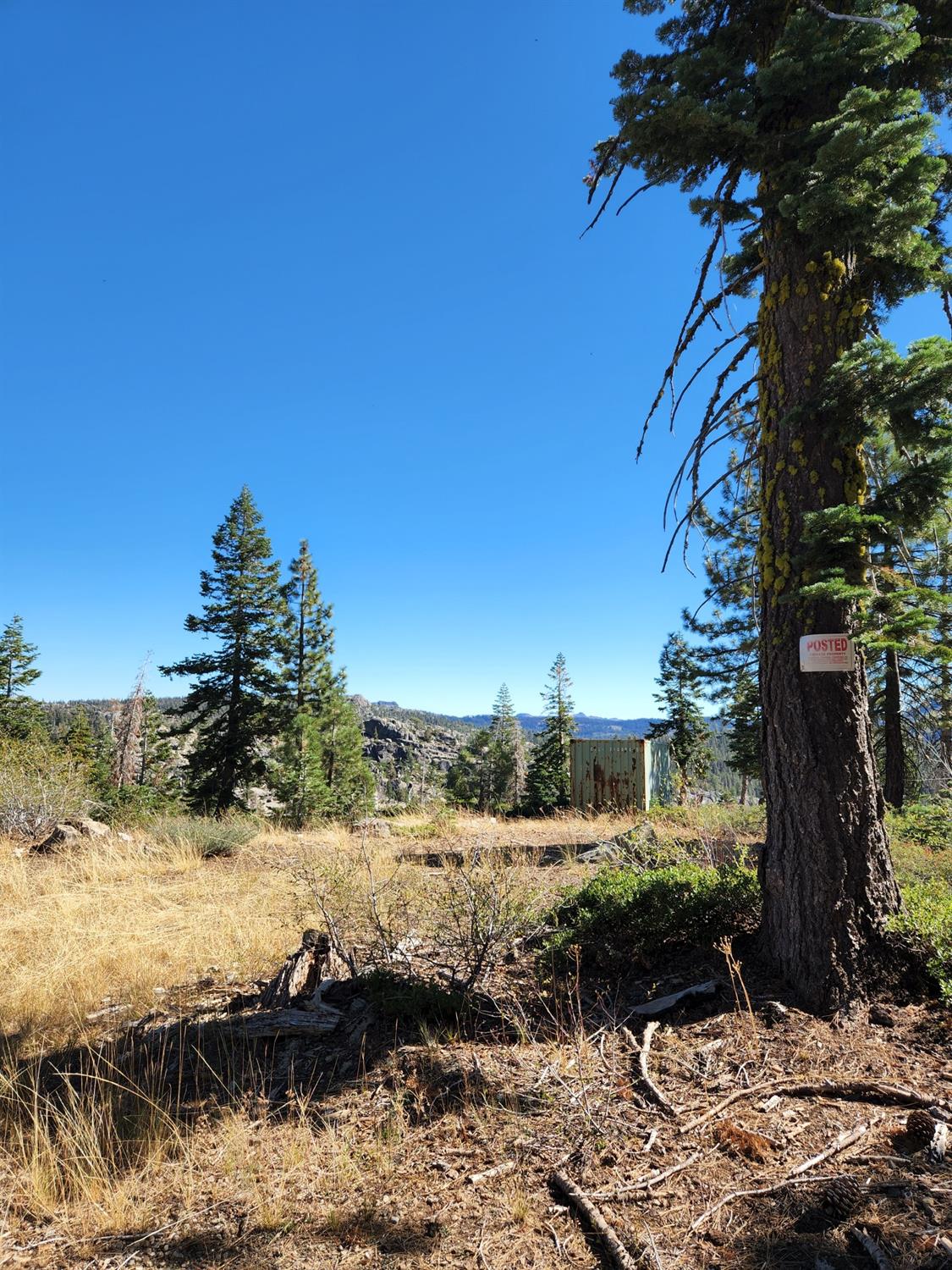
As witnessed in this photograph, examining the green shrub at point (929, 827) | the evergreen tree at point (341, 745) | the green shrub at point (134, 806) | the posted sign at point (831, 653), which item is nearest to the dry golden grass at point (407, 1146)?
the posted sign at point (831, 653)

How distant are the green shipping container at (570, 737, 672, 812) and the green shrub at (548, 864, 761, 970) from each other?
32.0 ft

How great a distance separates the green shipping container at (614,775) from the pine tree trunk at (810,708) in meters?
10.6

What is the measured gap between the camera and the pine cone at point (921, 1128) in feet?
6.82

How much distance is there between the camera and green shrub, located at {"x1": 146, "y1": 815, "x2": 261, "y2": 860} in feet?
29.6

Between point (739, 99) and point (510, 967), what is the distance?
16.2 ft

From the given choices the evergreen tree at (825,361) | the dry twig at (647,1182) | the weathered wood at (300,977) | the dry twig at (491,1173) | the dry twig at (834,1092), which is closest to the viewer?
the dry twig at (647,1182)

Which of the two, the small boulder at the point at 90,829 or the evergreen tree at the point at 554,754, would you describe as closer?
the small boulder at the point at 90,829

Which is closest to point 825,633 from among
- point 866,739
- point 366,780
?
point 866,739

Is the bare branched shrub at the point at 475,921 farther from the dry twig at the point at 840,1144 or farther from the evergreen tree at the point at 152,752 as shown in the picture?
the evergreen tree at the point at 152,752

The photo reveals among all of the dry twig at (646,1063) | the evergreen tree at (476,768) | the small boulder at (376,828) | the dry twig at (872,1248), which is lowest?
the evergreen tree at (476,768)

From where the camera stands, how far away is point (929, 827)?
6.67 meters

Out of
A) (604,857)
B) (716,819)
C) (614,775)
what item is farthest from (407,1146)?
(614,775)

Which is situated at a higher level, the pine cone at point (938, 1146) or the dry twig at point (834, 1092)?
the pine cone at point (938, 1146)

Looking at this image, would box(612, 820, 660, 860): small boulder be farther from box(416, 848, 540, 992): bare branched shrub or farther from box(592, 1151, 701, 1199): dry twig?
box(592, 1151, 701, 1199): dry twig
